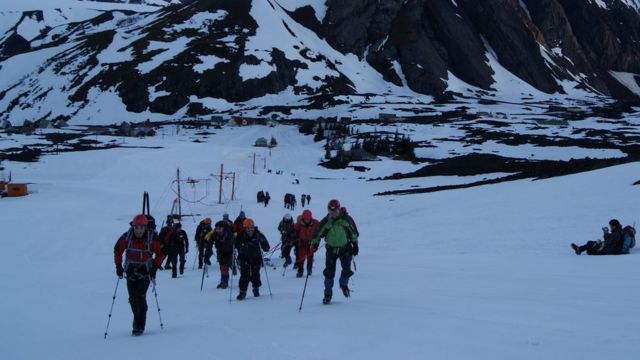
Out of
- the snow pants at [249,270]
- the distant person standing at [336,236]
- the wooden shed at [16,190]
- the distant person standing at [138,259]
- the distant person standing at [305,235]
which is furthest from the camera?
the wooden shed at [16,190]

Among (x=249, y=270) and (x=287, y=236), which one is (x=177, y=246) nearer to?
(x=287, y=236)

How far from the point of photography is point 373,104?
136875 millimetres

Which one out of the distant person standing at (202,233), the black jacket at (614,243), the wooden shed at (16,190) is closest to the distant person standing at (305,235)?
the distant person standing at (202,233)

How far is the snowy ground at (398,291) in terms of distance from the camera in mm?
8023

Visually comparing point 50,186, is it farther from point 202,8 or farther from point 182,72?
point 202,8

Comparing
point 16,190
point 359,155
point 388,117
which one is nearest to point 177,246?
point 16,190

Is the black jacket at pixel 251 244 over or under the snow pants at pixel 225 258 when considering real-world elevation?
over

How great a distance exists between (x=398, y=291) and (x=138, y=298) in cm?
584

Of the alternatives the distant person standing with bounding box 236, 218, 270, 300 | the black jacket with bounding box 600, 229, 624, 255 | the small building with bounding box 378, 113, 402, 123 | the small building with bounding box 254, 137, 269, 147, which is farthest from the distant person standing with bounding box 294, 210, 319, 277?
the small building with bounding box 378, 113, 402, 123

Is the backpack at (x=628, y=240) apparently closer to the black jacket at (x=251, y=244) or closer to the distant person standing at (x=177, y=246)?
the black jacket at (x=251, y=244)

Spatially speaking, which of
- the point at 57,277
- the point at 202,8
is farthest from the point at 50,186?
the point at 202,8

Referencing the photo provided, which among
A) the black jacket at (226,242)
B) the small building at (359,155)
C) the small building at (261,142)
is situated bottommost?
the black jacket at (226,242)

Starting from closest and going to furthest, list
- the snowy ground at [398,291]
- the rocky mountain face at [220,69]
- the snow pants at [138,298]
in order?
the snowy ground at [398,291] < the snow pants at [138,298] < the rocky mountain face at [220,69]

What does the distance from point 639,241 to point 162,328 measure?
16.0 meters
